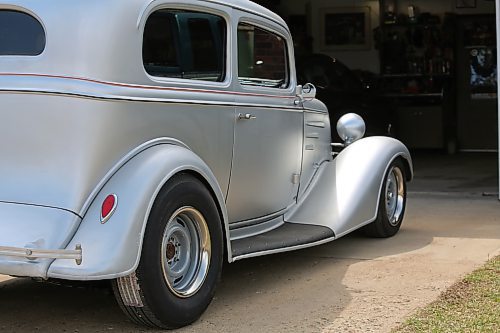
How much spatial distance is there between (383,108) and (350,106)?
3.56 ft

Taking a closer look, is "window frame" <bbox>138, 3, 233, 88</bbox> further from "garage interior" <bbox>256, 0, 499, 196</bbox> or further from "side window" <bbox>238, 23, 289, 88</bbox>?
"garage interior" <bbox>256, 0, 499, 196</bbox>

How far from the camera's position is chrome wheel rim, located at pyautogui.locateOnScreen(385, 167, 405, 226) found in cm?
696

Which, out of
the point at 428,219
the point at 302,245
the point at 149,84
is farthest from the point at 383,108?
the point at 149,84

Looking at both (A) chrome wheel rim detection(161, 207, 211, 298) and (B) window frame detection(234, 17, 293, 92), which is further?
(B) window frame detection(234, 17, 293, 92)

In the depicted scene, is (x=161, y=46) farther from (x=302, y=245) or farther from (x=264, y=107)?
(x=302, y=245)

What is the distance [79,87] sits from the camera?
4.24 metres

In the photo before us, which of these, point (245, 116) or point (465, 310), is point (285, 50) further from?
point (465, 310)

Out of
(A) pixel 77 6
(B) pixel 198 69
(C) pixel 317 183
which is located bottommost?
(C) pixel 317 183

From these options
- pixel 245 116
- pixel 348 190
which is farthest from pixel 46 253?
pixel 348 190

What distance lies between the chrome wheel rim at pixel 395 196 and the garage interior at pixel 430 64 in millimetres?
7281

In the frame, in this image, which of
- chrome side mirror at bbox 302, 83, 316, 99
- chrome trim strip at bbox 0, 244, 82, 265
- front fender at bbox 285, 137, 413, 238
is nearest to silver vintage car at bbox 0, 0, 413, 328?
chrome trim strip at bbox 0, 244, 82, 265

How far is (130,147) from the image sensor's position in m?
4.43

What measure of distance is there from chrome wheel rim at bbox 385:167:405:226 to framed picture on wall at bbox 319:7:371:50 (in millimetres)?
8912

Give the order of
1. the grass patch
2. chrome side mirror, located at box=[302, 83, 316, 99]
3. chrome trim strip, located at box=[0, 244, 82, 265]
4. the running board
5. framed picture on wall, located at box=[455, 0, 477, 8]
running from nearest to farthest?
1. chrome trim strip, located at box=[0, 244, 82, 265]
2. the grass patch
3. the running board
4. chrome side mirror, located at box=[302, 83, 316, 99]
5. framed picture on wall, located at box=[455, 0, 477, 8]
